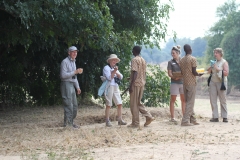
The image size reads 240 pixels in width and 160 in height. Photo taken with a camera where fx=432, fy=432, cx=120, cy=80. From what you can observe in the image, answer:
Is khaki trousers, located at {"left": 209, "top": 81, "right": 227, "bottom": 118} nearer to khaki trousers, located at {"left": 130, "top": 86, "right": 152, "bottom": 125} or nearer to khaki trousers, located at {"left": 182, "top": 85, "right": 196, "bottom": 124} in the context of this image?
khaki trousers, located at {"left": 182, "top": 85, "right": 196, "bottom": 124}

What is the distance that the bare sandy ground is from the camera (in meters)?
6.47

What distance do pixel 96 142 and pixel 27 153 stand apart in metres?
1.30

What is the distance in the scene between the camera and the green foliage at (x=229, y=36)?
114 ft

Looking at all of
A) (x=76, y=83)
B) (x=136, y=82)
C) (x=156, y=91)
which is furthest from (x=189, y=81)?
(x=156, y=91)

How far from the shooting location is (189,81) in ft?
31.3

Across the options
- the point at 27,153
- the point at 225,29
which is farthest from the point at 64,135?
the point at 225,29

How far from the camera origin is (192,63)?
9492mm

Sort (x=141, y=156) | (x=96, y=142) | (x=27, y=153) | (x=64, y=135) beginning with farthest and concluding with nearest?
(x=64, y=135)
(x=96, y=142)
(x=27, y=153)
(x=141, y=156)

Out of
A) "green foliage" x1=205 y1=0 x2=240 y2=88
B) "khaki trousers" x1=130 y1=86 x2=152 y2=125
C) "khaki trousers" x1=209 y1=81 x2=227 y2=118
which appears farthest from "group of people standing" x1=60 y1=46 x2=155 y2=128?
"green foliage" x1=205 y1=0 x2=240 y2=88

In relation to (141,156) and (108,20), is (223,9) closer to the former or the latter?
(108,20)

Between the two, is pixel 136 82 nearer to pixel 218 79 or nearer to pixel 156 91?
pixel 218 79

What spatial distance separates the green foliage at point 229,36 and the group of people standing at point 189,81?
24473mm

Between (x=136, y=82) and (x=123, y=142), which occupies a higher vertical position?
(x=136, y=82)

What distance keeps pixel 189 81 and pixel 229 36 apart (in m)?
27.6
